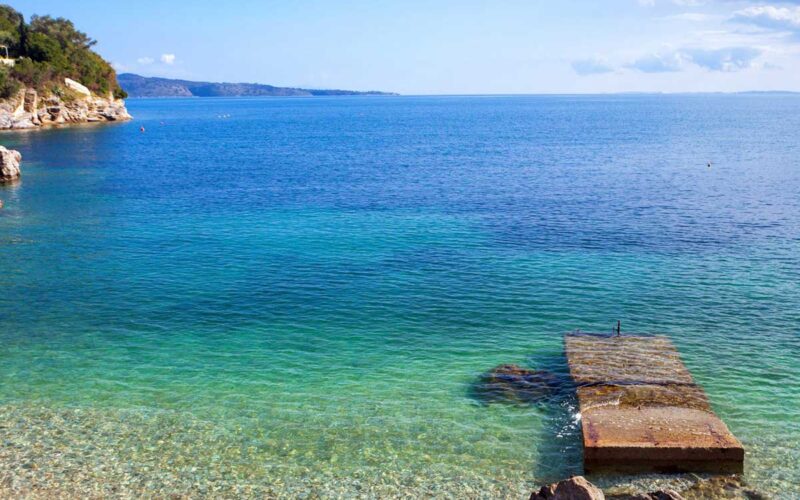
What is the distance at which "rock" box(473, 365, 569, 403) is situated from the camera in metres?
25.3

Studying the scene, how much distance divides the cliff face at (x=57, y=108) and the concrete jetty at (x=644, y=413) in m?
123

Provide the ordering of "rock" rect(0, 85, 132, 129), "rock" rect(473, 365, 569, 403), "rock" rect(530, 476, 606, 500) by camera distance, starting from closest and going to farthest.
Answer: "rock" rect(530, 476, 606, 500) → "rock" rect(473, 365, 569, 403) → "rock" rect(0, 85, 132, 129)

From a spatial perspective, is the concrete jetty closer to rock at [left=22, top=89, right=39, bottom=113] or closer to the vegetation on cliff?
A: the vegetation on cliff

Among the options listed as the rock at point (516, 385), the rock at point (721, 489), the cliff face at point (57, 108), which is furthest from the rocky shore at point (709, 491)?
the cliff face at point (57, 108)

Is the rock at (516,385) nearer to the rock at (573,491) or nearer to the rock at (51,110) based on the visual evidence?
the rock at (573,491)

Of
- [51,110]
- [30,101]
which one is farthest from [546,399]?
[51,110]

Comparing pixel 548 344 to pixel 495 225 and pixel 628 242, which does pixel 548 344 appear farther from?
pixel 495 225

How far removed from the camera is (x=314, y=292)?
122 ft

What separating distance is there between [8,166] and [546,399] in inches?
2579

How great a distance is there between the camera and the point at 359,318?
33625 mm

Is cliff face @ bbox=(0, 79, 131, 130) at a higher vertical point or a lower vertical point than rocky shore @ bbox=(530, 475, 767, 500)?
higher

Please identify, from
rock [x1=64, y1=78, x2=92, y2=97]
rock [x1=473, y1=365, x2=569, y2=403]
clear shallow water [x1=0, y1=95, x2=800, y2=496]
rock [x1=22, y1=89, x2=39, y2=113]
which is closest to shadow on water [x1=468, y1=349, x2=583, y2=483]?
rock [x1=473, y1=365, x2=569, y2=403]

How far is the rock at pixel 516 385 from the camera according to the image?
25.3 metres

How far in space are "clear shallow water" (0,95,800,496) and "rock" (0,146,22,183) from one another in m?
1.57
